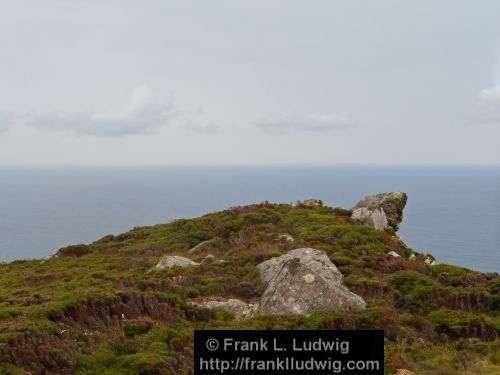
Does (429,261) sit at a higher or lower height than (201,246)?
higher

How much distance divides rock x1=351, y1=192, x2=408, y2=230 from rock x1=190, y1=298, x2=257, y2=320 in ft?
57.7

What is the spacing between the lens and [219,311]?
1638 centimetres

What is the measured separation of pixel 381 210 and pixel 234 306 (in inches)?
807

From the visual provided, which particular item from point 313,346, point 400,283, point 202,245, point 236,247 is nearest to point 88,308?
point 313,346

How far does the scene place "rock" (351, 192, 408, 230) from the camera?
33.6 metres

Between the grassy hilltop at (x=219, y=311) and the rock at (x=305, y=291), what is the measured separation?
1108 millimetres

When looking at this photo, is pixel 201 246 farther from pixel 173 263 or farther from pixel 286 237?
pixel 173 263

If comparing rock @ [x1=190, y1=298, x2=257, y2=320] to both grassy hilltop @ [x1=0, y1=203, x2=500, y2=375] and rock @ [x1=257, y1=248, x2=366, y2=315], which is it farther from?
grassy hilltop @ [x1=0, y1=203, x2=500, y2=375]

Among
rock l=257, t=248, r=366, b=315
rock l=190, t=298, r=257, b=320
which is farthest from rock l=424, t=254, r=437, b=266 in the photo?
rock l=190, t=298, r=257, b=320

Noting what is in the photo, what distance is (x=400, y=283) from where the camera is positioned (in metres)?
19.8

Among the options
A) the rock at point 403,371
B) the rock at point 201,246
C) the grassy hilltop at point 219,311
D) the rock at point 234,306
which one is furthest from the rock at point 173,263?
the rock at point 403,371

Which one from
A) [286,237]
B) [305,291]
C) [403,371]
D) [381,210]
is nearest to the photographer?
[403,371]

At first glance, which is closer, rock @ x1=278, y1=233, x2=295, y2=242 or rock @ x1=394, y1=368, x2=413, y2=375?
rock @ x1=394, y1=368, x2=413, y2=375

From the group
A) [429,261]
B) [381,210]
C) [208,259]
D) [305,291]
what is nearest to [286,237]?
[208,259]
